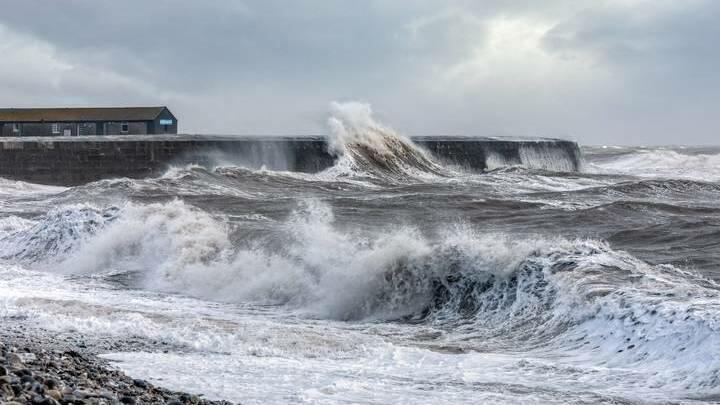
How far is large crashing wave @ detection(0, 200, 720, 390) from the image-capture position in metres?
7.13

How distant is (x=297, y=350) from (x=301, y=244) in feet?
15.0

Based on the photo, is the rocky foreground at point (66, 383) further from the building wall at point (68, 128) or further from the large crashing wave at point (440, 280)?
the building wall at point (68, 128)

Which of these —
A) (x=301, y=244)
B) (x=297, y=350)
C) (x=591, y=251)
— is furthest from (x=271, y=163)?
(x=297, y=350)

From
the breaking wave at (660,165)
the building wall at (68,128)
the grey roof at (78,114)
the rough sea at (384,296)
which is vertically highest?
the grey roof at (78,114)

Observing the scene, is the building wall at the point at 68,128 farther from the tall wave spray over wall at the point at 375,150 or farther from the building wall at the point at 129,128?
the tall wave spray over wall at the point at 375,150

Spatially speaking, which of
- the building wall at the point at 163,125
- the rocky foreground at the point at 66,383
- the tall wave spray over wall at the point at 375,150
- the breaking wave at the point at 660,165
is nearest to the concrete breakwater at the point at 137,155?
the tall wave spray over wall at the point at 375,150

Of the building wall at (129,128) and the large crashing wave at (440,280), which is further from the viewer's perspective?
the building wall at (129,128)

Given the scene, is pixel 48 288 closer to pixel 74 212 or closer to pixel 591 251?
pixel 74 212

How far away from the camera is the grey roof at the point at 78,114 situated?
38031 mm

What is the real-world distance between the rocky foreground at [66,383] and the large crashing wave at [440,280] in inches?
116

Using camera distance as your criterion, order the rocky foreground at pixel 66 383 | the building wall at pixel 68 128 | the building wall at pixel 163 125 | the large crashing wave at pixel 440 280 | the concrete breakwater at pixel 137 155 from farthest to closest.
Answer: the building wall at pixel 163 125 → the building wall at pixel 68 128 → the concrete breakwater at pixel 137 155 → the large crashing wave at pixel 440 280 → the rocky foreground at pixel 66 383

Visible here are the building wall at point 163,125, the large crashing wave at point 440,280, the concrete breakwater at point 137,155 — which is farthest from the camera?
the building wall at point 163,125

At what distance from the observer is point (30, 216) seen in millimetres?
17094

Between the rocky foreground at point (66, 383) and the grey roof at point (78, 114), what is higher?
the grey roof at point (78, 114)
